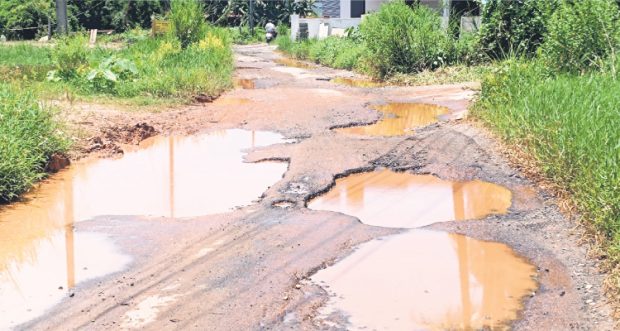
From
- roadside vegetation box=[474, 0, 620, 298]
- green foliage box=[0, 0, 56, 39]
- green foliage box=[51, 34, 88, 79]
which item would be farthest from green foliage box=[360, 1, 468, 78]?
green foliage box=[0, 0, 56, 39]

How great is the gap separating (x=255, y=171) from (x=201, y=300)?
3.58 metres

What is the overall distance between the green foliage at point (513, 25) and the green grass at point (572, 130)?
6.55 m

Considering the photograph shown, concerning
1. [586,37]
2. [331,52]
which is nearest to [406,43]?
[331,52]

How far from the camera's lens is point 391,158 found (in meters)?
7.94

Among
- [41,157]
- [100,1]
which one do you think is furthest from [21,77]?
[100,1]

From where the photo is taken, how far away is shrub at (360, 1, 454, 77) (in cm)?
1680

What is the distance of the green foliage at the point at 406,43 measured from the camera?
16797mm

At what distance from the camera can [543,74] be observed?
31.4 ft

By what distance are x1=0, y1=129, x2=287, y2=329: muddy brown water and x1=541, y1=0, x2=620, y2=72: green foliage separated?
4.28 m

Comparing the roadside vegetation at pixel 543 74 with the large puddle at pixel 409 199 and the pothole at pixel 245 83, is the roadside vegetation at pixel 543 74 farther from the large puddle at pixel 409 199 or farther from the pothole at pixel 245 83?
the pothole at pixel 245 83

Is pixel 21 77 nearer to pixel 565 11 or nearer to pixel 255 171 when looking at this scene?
pixel 255 171

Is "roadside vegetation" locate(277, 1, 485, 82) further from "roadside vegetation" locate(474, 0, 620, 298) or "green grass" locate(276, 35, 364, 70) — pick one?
"roadside vegetation" locate(474, 0, 620, 298)

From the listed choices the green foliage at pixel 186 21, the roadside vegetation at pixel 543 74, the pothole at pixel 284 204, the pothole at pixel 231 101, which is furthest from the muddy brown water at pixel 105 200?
the green foliage at pixel 186 21

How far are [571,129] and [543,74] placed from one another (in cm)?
378
